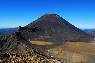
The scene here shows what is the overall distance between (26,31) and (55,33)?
12881mm

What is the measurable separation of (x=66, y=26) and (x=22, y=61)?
60941 mm

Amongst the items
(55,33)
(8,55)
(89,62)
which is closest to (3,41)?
(89,62)

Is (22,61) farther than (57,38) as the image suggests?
No

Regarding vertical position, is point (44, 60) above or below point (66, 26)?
below

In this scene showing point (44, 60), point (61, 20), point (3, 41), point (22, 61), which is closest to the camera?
point (22, 61)

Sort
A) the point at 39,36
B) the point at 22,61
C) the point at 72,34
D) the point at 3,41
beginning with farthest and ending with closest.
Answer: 1. the point at 72,34
2. the point at 39,36
3. the point at 3,41
4. the point at 22,61

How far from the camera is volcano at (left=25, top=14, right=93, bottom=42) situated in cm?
7649

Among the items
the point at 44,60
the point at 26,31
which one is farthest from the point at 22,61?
the point at 26,31

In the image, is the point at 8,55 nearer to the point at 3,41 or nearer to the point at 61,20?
the point at 3,41

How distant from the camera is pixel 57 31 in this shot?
267ft

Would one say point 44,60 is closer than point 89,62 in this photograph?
Yes

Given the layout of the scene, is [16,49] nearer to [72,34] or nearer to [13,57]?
[13,57]

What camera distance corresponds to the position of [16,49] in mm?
40406

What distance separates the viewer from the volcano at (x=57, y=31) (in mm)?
76488
